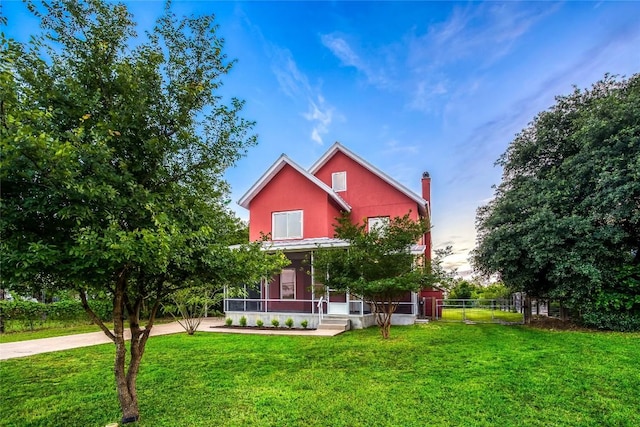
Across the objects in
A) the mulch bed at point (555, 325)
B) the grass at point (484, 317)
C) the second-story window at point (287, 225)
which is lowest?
the grass at point (484, 317)

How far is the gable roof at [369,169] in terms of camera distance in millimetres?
18953

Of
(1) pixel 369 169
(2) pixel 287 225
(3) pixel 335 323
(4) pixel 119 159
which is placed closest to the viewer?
(4) pixel 119 159

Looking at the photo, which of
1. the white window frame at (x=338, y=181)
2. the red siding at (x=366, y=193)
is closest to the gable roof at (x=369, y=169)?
the red siding at (x=366, y=193)

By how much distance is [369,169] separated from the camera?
19.8 meters

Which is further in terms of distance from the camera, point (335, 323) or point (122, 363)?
point (335, 323)

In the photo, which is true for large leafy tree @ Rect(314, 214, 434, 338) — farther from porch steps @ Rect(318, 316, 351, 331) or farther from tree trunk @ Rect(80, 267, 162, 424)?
tree trunk @ Rect(80, 267, 162, 424)

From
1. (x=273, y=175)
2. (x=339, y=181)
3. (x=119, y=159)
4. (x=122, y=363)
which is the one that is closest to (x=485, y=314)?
(x=339, y=181)

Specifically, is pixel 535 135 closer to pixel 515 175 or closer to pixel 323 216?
pixel 515 175

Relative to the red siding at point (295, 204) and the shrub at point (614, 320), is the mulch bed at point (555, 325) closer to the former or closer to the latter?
the shrub at point (614, 320)

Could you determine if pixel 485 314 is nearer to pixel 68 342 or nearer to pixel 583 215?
pixel 583 215

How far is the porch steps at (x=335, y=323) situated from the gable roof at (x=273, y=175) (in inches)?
247

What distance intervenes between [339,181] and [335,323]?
8755mm

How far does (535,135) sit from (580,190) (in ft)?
11.7

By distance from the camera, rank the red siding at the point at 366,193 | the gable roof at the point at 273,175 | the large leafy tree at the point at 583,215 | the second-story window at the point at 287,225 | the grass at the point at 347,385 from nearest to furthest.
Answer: the grass at the point at 347,385
the large leafy tree at the point at 583,215
the gable roof at the point at 273,175
the second-story window at the point at 287,225
the red siding at the point at 366,193
